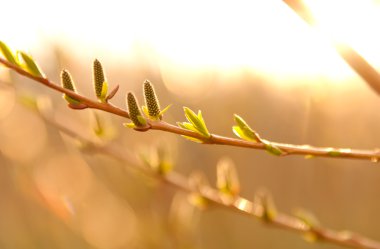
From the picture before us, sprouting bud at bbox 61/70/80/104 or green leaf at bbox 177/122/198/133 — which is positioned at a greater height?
sprouting bud at bbox 61/70/80/104

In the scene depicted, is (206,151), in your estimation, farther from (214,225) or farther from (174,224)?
(174,224)

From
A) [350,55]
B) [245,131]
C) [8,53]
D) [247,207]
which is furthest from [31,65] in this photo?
[247,207]

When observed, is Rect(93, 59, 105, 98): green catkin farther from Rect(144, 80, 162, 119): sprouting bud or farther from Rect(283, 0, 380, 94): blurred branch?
Rect(283, 0, 380, 94): blurred branch

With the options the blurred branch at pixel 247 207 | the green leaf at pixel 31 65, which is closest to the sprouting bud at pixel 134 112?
the green leaf at pixel 31 65

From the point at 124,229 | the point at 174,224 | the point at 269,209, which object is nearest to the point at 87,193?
the point at 124,229

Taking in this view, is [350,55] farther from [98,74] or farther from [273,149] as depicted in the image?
[98,74]

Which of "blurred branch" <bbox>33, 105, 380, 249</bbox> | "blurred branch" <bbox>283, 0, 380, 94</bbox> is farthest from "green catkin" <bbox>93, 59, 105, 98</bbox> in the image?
"blurred branch" <bbox>33, 105, 380, 249</bbox>
